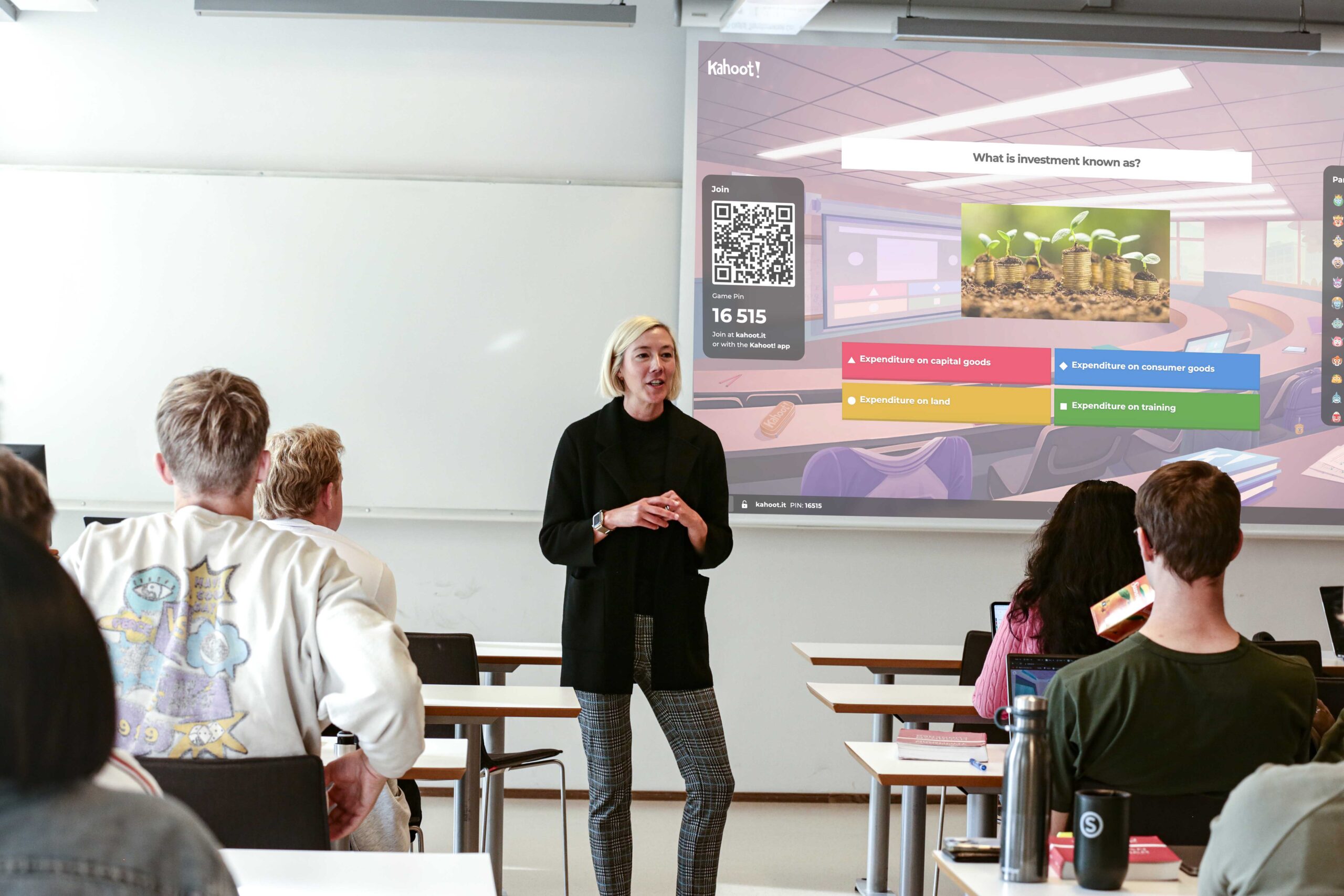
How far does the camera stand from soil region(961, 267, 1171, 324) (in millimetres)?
4914

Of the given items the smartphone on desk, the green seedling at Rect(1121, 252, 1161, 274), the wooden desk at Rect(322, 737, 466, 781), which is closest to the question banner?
the green seedling at Rect(1121, 252, 1161, 274)

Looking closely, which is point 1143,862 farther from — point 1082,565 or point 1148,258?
point 1148,258

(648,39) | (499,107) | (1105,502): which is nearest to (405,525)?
(499,107)

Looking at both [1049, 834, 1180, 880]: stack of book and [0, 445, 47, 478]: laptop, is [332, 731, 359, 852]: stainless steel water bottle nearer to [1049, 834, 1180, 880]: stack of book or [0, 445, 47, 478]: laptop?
[1049, 834, 1180, 880]: stack of book

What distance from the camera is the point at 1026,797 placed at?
1.55m

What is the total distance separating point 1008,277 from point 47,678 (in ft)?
15.5

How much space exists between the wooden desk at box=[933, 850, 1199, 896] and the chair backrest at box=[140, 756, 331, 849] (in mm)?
862

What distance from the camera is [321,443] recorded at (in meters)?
2.64

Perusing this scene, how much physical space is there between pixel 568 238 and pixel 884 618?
2074mm

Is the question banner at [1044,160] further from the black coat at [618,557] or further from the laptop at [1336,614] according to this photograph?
the black coat at [618,557]

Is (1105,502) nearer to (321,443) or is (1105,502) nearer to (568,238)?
(321,443)

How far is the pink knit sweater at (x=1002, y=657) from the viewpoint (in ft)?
8.46

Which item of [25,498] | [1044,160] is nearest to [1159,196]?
[1044,160]

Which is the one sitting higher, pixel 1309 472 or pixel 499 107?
pixel 499 107
